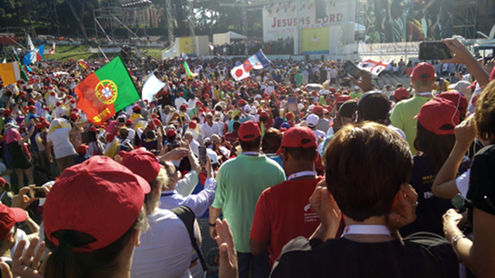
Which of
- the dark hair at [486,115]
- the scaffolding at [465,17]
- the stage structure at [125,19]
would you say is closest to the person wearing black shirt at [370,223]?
the dark hair at [486,115]

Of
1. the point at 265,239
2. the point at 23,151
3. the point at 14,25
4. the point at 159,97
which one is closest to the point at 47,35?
the point at 14,25

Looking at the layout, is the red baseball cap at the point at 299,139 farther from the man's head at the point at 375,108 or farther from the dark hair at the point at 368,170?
the dark hair at the point at 368,170

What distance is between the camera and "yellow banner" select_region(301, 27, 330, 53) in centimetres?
3462

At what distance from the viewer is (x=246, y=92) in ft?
51.0

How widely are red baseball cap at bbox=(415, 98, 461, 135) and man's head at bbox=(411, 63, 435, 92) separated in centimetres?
199

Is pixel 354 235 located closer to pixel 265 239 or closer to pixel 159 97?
pixel 265 239

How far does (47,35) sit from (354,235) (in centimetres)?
6931

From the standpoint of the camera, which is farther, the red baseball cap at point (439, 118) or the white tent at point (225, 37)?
the white tent at point (225, 37)

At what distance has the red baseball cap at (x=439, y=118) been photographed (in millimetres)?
2273

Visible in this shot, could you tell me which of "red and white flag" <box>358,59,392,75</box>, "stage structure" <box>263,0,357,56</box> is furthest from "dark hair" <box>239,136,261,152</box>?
"stage structure" <box>263,0,357,56</box>

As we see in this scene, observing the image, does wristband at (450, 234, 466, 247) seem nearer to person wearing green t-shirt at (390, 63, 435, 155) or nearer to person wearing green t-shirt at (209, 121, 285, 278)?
person wearing green t-shirt at (209, 121, 285, 278)

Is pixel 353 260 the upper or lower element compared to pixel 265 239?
upper

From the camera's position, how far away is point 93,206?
1.35m

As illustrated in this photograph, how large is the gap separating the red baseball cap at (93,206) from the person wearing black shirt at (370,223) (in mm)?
597
